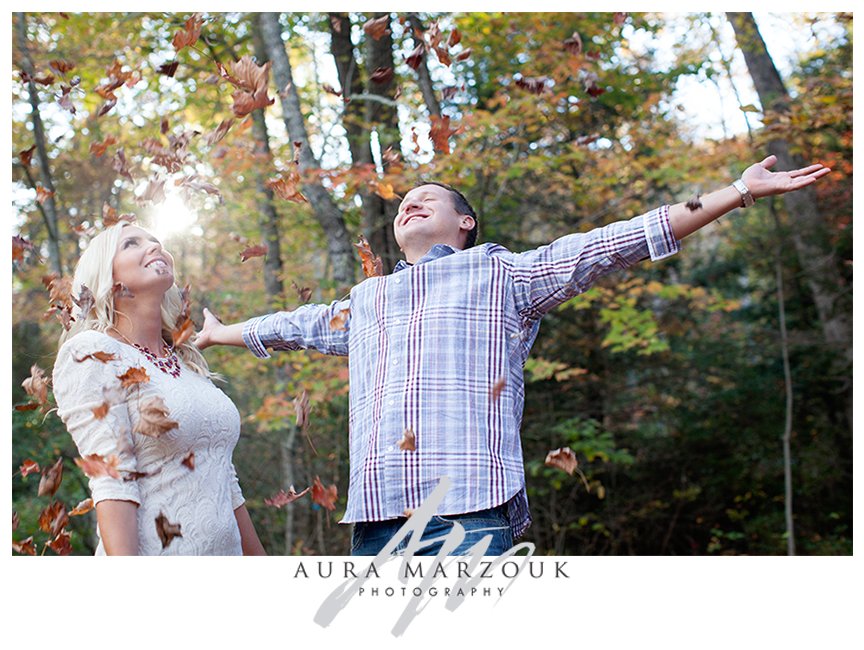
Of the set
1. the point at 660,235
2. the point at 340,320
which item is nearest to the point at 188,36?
the point at 340,320

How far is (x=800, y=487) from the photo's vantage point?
6.82 m

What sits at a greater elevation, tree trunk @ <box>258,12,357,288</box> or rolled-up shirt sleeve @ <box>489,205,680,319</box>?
tree trunk @ <box>258,12,357,288</box>

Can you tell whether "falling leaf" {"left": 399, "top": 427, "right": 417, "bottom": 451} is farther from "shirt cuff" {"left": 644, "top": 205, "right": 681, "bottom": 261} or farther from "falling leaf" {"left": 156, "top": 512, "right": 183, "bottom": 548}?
"shirt cuff" {"left": 644, "top": 205, "right": 681, "bottom": 261}

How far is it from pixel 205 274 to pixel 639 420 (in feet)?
15.5

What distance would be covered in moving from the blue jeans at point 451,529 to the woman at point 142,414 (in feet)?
1.23

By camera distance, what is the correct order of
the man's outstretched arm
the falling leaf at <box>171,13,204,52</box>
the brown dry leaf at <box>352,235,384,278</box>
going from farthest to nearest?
the falling leaf at <box>171,13,204,52</box> → the brown dry leaf at <box>352,235,384,278</box> → the man's outstretched arm

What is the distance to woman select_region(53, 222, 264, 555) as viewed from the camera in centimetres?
192

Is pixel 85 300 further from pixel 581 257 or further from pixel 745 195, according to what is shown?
→ pixel 745 195

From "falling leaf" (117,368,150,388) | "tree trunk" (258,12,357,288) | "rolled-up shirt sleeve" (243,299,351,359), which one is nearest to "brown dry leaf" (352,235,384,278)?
"rolled-up shirt sleeve" (243,299,351,359)

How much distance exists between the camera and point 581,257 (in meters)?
1.97

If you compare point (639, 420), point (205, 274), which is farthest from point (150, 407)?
point (205, 274)

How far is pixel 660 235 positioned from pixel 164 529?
1.25m
